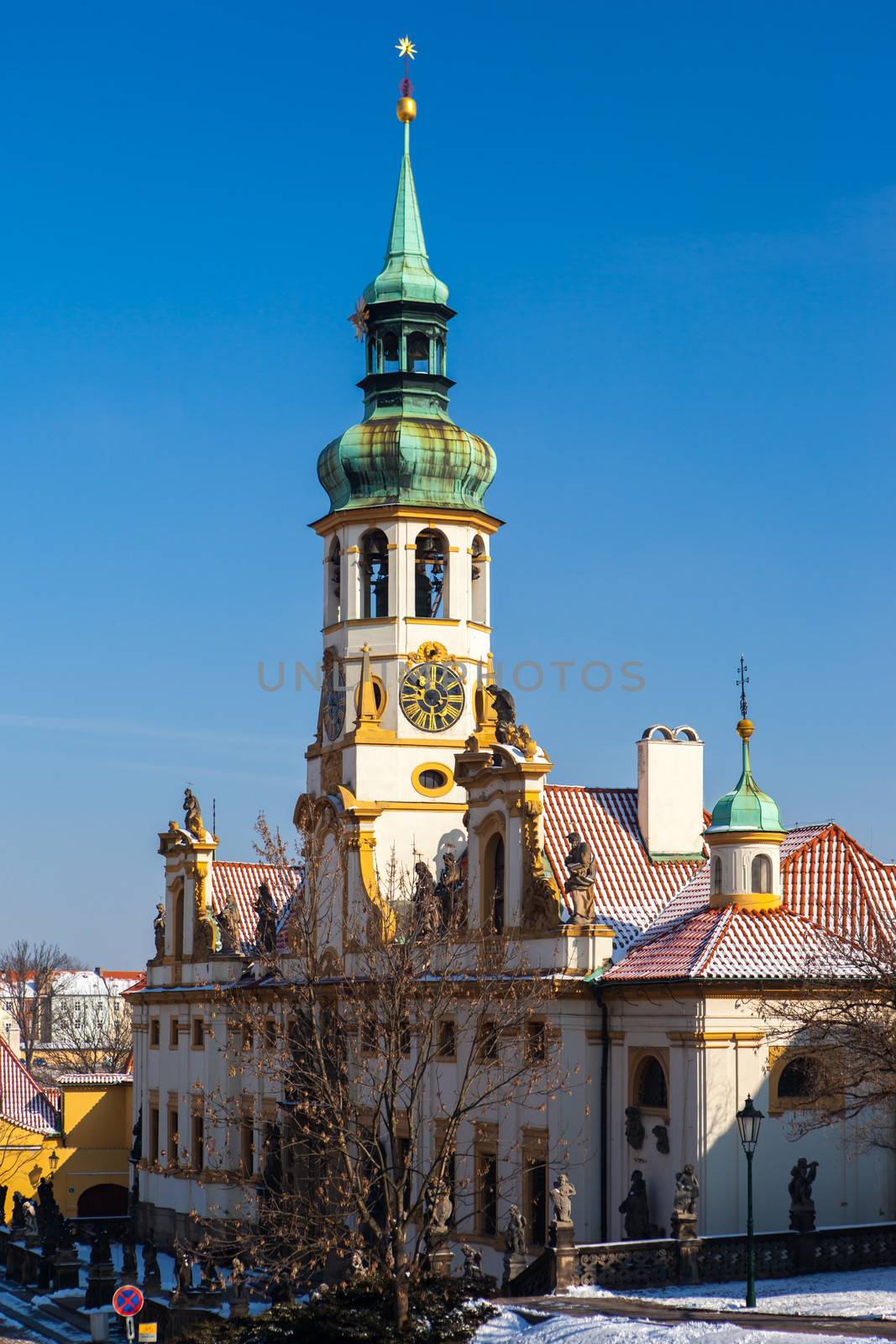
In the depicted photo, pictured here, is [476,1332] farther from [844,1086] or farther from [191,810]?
[191,810]

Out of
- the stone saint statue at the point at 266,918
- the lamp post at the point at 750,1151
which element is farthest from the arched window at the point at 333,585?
the lamp post at the point at 750,1151

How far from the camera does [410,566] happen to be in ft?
195

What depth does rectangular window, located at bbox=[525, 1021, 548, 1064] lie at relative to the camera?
4547 cm

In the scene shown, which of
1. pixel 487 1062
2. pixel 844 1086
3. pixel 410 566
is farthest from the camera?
pixel 410 566

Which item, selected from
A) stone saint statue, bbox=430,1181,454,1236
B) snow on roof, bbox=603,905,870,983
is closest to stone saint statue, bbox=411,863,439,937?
snow on roof, bbox=603,905,870,983

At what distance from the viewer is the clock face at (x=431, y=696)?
5891 centimetres

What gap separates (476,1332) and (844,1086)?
9.94m

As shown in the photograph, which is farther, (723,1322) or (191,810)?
(191,810)

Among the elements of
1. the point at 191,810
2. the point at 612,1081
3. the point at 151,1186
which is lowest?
the point at 151,1186

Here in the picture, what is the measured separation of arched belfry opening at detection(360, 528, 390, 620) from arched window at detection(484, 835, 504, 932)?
40.5ft

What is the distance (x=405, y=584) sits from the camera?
59.3 metres

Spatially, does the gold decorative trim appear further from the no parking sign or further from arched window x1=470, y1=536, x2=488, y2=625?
the no parking sign

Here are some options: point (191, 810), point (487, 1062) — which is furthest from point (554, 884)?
point (191, 810)

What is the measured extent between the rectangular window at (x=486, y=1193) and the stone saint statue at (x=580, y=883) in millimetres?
6288
